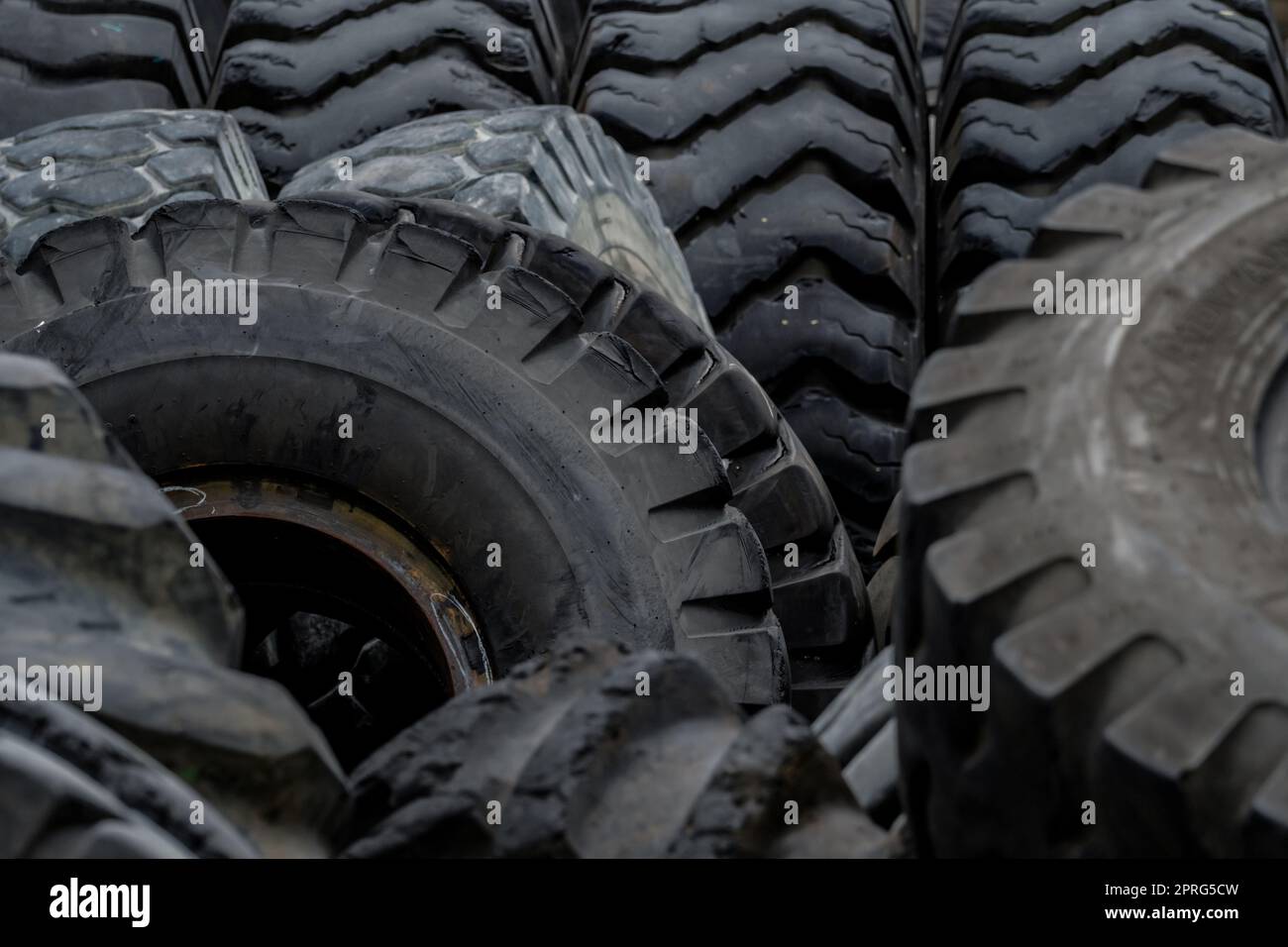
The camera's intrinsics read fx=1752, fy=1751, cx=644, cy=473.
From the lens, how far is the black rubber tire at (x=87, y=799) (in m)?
0.61

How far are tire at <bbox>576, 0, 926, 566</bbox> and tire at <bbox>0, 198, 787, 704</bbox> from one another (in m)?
0.61

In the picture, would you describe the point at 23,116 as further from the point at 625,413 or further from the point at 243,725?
the point at 243,725

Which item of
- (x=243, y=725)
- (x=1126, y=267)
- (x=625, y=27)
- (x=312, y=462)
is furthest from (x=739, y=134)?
(x=243, y=725)

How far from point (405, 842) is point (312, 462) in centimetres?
58

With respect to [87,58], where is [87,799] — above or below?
below

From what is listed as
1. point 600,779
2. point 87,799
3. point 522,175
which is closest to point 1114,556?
point 600,779

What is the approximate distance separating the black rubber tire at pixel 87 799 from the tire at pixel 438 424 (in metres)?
0.54

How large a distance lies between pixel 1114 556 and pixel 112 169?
3.65 ft

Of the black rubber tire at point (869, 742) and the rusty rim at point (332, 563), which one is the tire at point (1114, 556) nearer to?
the black rubber tire at point (869, 742)

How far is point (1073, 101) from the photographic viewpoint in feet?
6.82

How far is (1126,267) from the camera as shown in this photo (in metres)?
0.81

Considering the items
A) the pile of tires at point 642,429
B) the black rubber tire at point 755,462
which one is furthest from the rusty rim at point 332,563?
the black rubber tire at point 755,462

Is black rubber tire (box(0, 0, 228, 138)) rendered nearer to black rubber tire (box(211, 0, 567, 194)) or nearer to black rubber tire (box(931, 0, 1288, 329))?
black rubber tire (box(211, 0, 567, 194))

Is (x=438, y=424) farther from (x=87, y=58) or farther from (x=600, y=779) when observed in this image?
(x=87, y=58)
